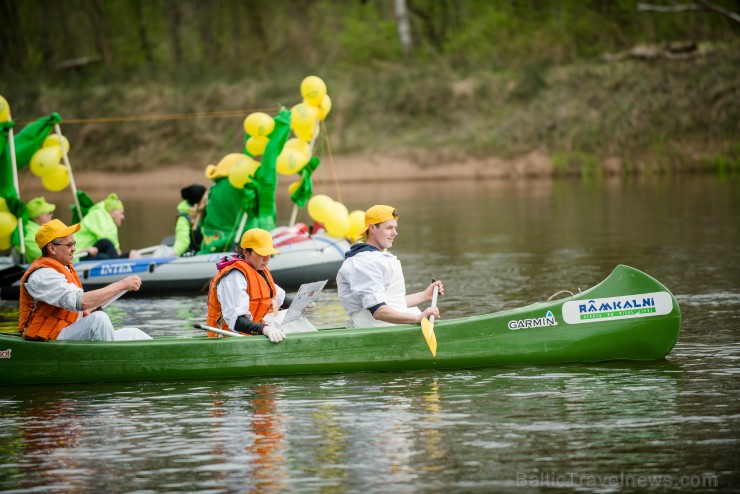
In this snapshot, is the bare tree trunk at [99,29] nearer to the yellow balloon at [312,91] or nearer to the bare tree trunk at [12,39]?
the bare tree trunk at [12,39]

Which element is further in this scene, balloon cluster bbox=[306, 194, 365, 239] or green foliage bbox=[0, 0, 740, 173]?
green foliage bbox=[0, 0, 740, 173]

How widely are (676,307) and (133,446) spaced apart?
4426mm

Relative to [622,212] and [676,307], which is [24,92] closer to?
[622,212]

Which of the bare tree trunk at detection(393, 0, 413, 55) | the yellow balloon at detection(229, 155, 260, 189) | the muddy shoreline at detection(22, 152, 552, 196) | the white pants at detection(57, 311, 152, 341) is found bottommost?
the muddy shoreline at detection(22, 152, 552, 196)

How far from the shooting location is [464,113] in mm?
43219

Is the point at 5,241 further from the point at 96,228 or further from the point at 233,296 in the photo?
the point at 233,296

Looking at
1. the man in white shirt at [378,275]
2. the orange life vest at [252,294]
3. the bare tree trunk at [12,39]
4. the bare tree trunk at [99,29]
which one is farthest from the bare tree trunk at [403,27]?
the man in white shirt at [378,275]

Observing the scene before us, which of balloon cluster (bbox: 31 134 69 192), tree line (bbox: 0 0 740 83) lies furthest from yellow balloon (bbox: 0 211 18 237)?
tree line (bbox: 0 0 740 83)

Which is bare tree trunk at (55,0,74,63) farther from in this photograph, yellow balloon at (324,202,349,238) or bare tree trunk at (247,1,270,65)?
yellow balloon at (324,202,349,238)

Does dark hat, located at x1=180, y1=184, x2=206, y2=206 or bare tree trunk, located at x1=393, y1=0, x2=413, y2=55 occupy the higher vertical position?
bare tree trunk, located at x1=393, y1=0, x2=413, y2=55

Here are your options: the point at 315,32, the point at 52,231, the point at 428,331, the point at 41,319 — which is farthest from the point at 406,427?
the point at 315,32
